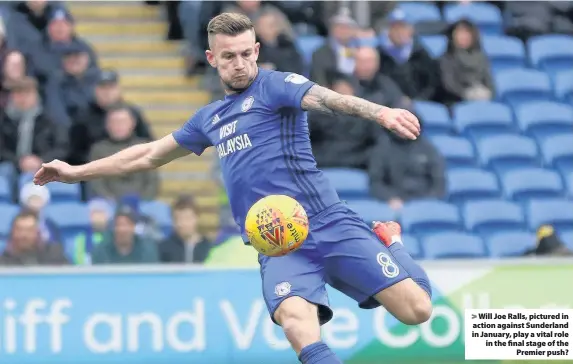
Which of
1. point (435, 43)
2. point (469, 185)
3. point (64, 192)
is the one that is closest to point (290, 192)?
point (64, 192)

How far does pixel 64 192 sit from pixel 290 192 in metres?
6.37

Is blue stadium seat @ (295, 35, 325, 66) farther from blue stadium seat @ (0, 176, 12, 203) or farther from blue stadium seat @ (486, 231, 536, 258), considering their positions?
blue stadium seat @ (0, 176, 12, 203)

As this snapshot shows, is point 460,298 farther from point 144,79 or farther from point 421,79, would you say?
point 144,79

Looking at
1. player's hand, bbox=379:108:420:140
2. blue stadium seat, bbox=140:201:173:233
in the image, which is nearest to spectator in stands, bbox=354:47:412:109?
blue stadium seat, bbox=140:201:173:233

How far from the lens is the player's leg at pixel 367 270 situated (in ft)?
27.8

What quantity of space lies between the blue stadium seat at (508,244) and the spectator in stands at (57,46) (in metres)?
4.80

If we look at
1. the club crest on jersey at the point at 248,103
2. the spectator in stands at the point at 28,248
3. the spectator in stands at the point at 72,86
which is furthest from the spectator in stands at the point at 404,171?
the club crest on jersey at the point at 248,103

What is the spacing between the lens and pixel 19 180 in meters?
14.0

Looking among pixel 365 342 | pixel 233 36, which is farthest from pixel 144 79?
pixel 233 36

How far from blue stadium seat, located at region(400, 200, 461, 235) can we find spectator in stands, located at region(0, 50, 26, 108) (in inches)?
173

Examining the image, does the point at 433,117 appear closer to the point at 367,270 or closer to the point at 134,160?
the point at 134,160

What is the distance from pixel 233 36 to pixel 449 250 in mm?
6643

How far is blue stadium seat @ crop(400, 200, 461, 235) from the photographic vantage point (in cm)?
1439

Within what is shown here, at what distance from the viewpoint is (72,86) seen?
15.0 meters
